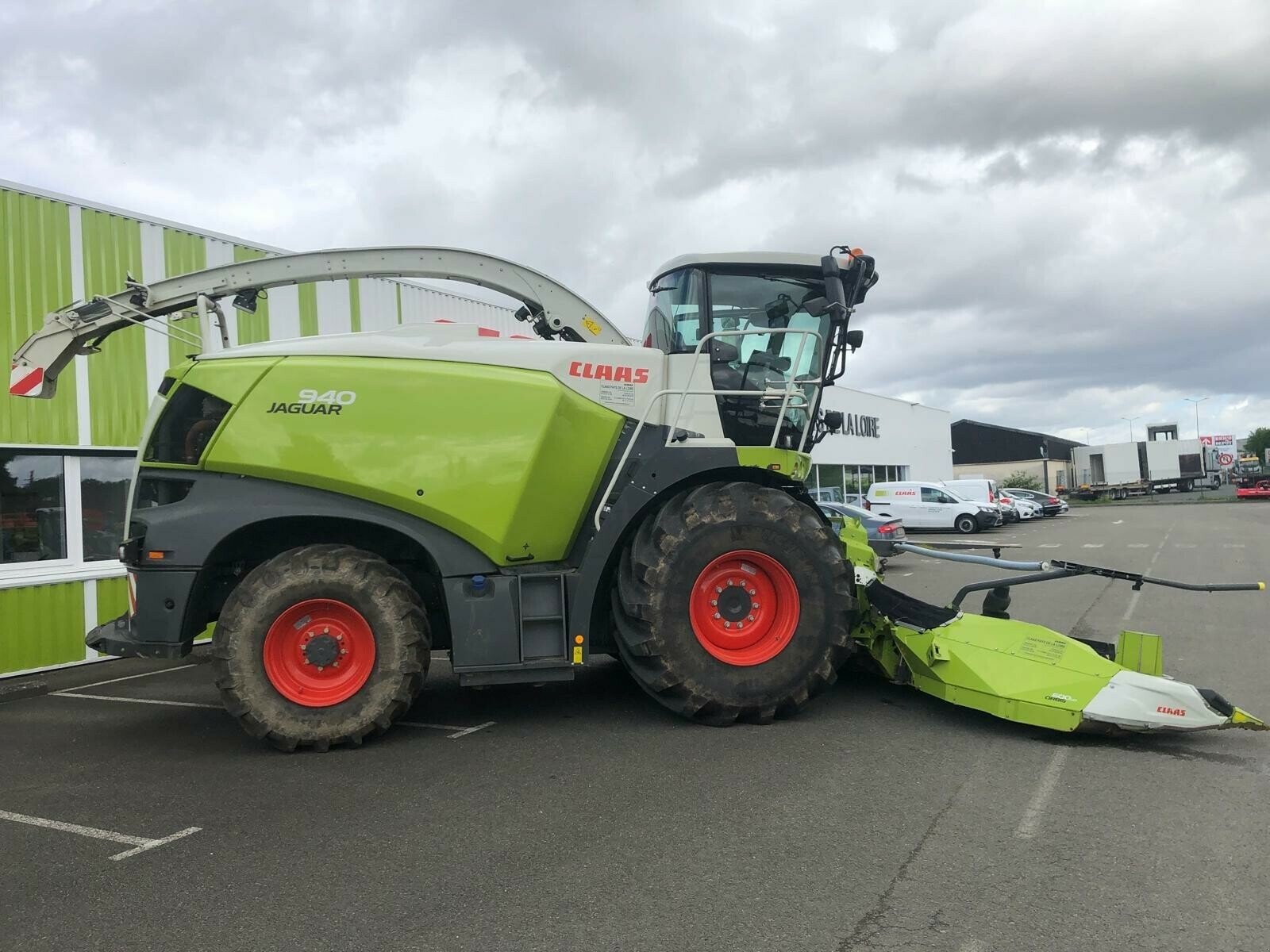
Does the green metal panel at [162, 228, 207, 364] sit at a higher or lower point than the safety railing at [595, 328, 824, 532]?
higher

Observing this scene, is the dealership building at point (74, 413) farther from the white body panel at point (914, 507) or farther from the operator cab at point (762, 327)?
the white body panel at point (914, 507)

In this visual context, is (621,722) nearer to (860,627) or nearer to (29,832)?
(860,627)

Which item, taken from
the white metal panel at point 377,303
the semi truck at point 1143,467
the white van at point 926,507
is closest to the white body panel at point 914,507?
the white van at point 926,507

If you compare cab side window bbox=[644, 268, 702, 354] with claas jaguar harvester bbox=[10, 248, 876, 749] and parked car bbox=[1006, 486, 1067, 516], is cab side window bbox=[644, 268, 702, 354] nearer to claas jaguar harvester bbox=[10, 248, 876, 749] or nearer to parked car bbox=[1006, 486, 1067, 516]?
claas jaguar harvester bbox=[10, 248, 876, 749]

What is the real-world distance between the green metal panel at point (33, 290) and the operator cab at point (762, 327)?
6744mm

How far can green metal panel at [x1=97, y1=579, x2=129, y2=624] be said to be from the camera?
9250mm

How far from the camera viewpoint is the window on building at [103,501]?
9.27m

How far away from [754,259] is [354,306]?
23.5ft

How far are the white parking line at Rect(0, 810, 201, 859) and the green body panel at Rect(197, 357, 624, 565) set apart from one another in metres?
2.08

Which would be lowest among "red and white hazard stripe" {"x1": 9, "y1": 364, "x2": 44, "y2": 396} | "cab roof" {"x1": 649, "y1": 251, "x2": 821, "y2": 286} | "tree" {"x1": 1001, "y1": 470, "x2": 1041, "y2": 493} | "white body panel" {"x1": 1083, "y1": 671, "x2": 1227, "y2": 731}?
"white body panel" {"x1": 1083, "y1": 671, "x2": 1227, "y2": 731}

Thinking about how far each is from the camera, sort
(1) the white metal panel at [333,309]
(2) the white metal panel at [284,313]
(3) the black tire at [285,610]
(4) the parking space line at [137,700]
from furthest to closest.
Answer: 1. (1) the white metal panel at [333,309]
2. (2) the white metal panel at [284,313]
3. (4) the parking space line at [137,700]
4. (3) the black tire at [285,610]

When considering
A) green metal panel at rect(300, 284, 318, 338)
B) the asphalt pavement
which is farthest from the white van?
the asphalt pavement

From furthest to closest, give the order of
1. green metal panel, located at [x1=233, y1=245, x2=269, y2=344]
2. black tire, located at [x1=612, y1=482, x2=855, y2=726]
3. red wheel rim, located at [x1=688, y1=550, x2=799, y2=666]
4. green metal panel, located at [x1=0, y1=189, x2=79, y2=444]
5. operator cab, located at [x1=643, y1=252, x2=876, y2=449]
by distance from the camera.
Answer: green metal panel, located at [x1=233, y1=245, x2=269, y2=344], green metal panel, located at [x1=0, y1=189, x2=79, y2=444], operator cab, located at [x1=643, y1=252, x2=876, y2=449], red wheel rim, located at [x1=688, y1=550, x2=799, y2=666], black tire, located at [x1=612, y1=482, x2=855, y2=726]

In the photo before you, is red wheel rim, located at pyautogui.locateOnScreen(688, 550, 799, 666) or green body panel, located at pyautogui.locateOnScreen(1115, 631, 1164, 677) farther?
red wheel rim, located at pyautogui.locateOnScreen(688, 550, 799, 666)
